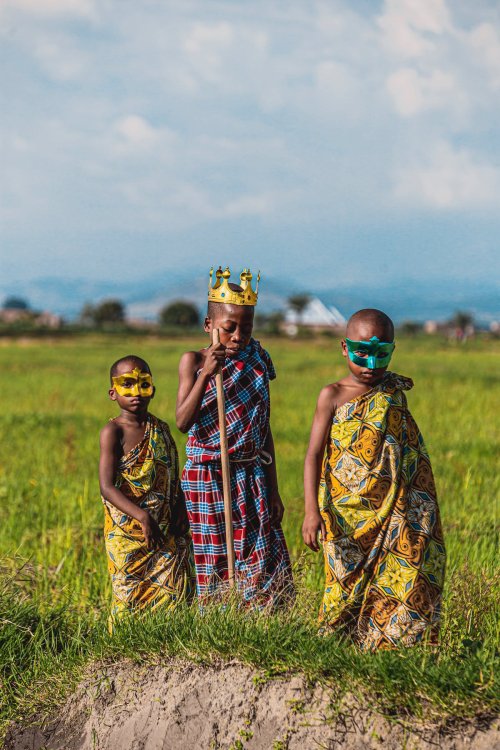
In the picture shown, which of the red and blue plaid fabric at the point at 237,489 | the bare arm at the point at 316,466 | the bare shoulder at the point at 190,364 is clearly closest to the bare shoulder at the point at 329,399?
the bare arm at the point at 316,466

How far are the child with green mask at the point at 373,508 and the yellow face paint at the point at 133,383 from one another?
0.88 metres

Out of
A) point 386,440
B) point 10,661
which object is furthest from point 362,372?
point 10,661

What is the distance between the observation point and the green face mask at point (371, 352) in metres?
4.13

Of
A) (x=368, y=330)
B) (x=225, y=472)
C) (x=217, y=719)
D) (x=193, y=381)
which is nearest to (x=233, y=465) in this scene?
(x=225, y=472)

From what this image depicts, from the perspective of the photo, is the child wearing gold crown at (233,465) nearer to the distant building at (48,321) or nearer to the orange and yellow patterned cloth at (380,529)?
the orange and yellow patterned cloth at (380,529)

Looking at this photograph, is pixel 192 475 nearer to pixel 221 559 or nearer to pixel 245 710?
pixel 221 559

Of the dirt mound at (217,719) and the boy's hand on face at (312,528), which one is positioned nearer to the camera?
the dirt mound at (217,719)

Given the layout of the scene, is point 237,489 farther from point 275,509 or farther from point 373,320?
point 373,320

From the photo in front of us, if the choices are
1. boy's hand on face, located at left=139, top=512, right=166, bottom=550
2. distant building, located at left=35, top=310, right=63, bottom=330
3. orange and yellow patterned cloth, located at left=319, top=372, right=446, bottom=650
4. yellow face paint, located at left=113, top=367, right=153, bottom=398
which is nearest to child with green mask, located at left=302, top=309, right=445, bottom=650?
orange and yellow patterned cloth, located at left=319, top=372, right=446, bottom=650

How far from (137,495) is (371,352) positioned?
1338 mm

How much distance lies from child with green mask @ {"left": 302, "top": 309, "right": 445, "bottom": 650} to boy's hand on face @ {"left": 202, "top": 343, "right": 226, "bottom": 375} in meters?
0.51

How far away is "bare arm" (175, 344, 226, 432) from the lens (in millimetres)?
4301

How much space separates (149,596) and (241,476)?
740 mm

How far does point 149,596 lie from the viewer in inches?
179
